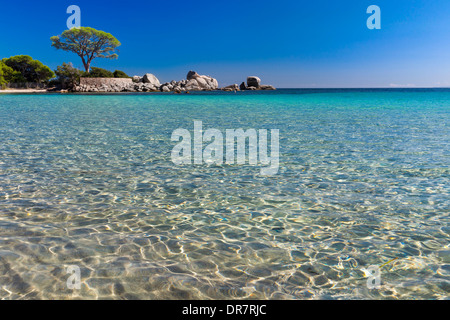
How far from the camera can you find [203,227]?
5.34 m

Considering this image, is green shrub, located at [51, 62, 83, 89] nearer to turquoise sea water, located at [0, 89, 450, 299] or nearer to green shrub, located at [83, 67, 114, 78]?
green shrub, located at [83, 67, 114, 78]

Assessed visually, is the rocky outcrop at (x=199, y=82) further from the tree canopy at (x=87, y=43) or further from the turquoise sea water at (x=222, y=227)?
the turquoise sea water at (x=222, y=227)

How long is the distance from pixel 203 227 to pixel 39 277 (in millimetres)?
2381

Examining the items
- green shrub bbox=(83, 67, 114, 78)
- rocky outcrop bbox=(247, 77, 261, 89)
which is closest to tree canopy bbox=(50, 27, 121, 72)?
green shrub bbox=(83, 67, 114, 78)

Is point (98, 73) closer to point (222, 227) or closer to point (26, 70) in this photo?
point (26, 70)

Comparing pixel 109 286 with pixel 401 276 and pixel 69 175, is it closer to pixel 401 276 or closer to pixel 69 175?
pixel 401 276

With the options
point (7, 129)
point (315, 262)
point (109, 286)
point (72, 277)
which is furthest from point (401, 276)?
point (7, 129)

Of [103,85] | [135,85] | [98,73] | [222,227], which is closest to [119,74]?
[98,73]

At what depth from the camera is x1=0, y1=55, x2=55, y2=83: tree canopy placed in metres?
83.5

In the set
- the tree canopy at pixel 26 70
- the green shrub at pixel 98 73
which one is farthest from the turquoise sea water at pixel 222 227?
the tree canopy at pixel 26 70

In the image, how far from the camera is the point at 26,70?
90.3 m

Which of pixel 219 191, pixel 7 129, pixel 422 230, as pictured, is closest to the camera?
pixel 422 230
